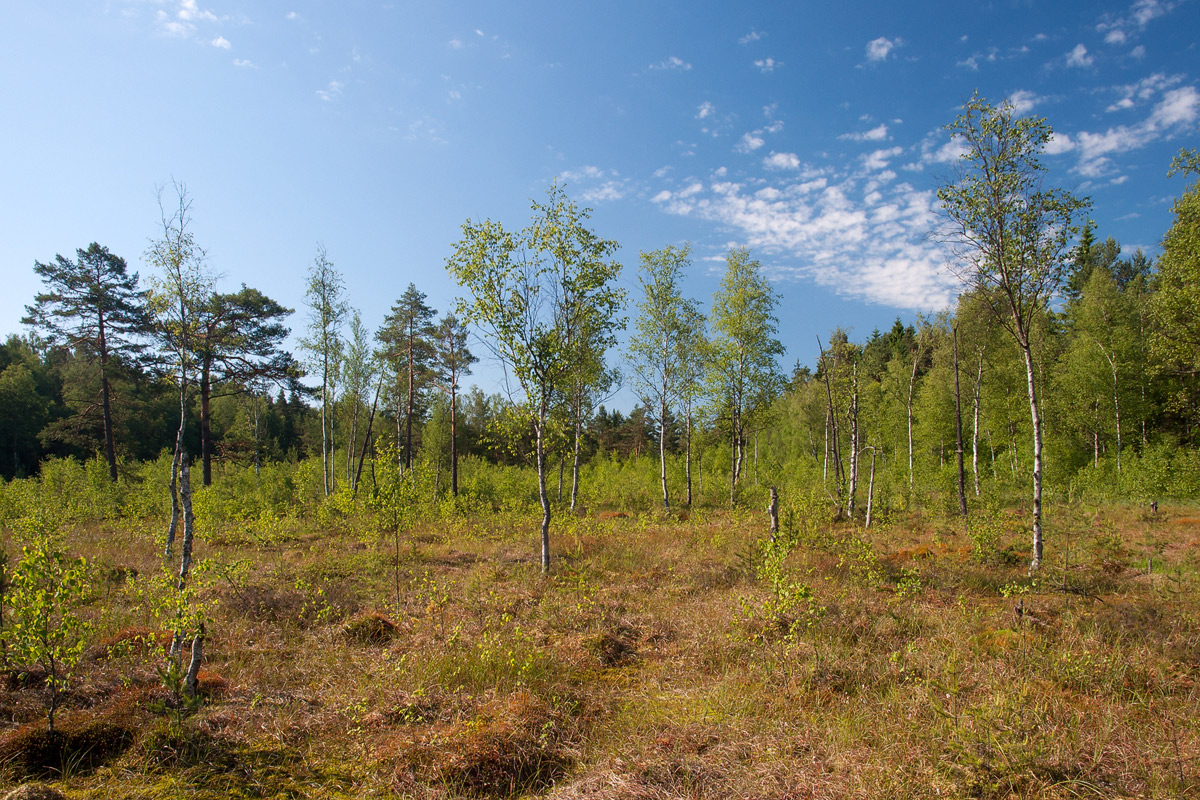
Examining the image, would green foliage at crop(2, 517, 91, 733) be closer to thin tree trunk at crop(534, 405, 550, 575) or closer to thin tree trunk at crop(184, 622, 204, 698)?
thin tree trunk at crop(184, 622, 204, 698)

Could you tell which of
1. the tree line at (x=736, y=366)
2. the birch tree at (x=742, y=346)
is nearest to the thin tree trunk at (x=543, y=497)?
the tree line at (x=736, y=366)

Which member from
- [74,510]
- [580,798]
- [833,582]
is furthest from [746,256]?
[74,510]

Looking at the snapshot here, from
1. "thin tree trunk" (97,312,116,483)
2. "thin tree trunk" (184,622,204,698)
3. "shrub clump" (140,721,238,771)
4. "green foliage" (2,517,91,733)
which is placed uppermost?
"thin tree trunk" (97,312,116,483)

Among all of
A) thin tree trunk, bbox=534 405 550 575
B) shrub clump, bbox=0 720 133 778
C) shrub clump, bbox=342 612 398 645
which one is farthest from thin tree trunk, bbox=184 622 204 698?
thin tree trunk, bbox=534 405 550 575

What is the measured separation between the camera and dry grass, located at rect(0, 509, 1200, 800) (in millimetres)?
4238

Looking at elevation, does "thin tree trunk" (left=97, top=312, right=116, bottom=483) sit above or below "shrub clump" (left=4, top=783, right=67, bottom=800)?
above

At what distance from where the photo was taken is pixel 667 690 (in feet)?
20.8

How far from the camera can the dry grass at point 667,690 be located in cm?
424

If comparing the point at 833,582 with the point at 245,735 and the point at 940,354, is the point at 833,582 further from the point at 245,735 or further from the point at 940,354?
the point at 940,354

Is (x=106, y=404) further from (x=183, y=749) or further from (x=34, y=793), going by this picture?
(x=34, y=793)

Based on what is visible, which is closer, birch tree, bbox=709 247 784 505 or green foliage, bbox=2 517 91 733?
green foliage, bbox=2 517 91 733

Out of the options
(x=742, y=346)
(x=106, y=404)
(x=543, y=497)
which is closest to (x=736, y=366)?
(x=742, y=346)

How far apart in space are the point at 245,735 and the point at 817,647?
21.5ft

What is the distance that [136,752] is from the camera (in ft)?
14.5
